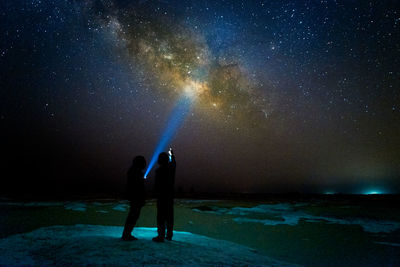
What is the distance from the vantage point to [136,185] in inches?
213

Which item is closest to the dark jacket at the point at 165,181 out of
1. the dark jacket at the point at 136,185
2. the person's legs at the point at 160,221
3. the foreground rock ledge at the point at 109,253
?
the person's legs at the point at 160,221

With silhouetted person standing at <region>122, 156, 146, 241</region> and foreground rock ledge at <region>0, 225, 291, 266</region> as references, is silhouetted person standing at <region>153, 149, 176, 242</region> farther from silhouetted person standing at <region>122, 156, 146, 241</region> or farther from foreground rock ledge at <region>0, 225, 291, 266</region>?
foreground rock ledge at <region>0, 225, 291, 266</region>

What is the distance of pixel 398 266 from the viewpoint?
548cm

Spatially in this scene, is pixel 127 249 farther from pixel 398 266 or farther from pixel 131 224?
pixel 398 266

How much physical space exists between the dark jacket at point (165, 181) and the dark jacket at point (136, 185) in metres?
0.38

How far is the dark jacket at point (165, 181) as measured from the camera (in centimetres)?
562

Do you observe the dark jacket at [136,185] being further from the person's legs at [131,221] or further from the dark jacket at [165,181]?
the dark jacket at [165,181]

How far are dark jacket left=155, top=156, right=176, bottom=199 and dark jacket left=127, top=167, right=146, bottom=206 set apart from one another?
38cm

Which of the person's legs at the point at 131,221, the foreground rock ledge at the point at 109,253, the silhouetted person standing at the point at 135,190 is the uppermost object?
the silhouetted person standing at the point at 135,190

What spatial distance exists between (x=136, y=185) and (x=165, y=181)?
2.17 feet

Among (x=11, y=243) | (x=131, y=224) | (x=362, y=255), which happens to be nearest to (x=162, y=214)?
(x=131, y=224)

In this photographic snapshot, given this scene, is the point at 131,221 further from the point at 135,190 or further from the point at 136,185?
the point at 136,185

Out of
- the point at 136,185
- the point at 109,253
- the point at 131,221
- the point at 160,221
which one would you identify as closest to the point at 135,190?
the point at 136,185

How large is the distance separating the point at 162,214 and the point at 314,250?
4.50 m
